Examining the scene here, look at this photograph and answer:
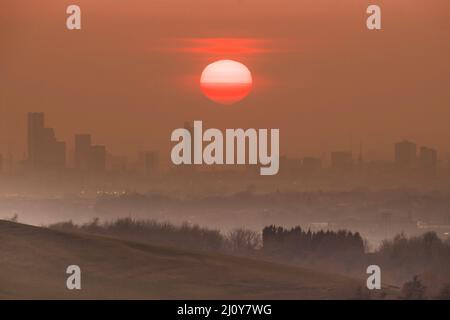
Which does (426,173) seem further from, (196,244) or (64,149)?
(64,149)

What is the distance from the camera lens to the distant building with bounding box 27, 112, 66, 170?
1761 centimetres

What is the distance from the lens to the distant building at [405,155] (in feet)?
57.6

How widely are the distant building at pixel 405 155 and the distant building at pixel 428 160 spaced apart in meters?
0.09

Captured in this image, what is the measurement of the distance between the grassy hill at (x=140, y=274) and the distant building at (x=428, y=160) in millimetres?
1457

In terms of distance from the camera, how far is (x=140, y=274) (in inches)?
675

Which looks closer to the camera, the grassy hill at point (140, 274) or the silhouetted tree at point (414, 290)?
the grassy hill at point (140, 274)

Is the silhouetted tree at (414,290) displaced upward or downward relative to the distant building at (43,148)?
downward

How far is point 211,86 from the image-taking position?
1748 cm

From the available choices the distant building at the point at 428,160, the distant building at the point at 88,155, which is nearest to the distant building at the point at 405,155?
the distant building at the point at 428,160

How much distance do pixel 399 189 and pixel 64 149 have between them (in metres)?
3.59

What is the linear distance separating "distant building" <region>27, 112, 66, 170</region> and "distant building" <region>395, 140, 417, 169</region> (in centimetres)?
355

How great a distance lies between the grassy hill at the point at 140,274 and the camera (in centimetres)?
1711

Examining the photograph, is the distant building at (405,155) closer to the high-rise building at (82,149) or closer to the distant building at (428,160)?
the distant building at (428,160)
